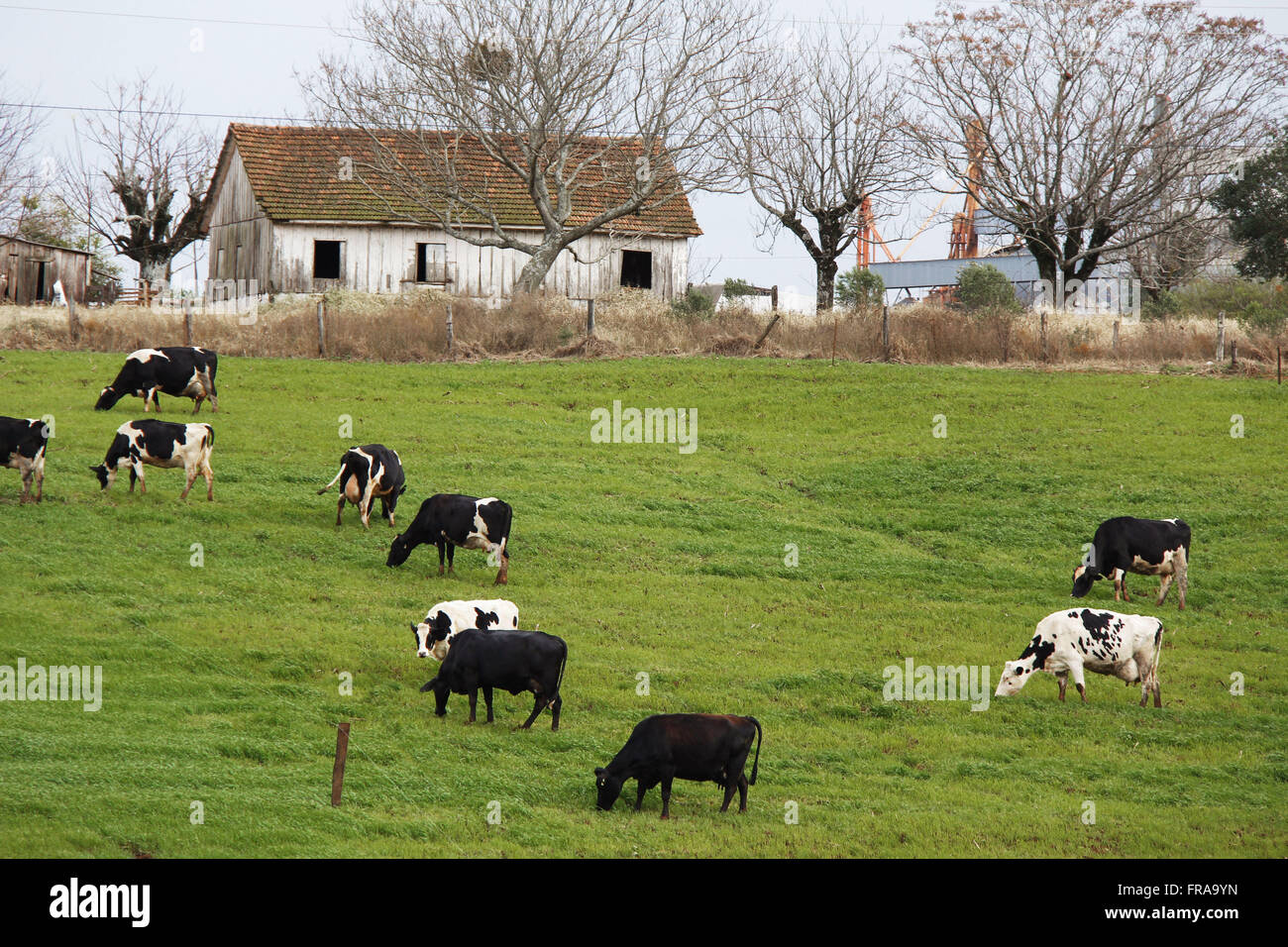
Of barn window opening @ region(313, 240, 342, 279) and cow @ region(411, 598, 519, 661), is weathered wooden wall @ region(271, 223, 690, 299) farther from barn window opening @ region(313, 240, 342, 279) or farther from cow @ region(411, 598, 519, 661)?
cow @ region(411, 598, 519, 661)

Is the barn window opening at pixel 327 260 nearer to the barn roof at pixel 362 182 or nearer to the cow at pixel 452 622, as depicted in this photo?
the barn roof at pixel 362 182

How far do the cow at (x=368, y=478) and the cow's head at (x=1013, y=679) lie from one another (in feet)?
31.9

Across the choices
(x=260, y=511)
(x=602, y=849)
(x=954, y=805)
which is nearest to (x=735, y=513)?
(x=260, y=511)

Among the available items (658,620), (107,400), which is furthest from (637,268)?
(658,620)

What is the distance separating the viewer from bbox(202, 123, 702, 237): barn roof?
44000 mm

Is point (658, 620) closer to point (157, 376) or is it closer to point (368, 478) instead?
point (368, 478)

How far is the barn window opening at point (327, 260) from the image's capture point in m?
44.4

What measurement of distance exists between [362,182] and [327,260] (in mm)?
3323

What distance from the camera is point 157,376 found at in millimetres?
25156

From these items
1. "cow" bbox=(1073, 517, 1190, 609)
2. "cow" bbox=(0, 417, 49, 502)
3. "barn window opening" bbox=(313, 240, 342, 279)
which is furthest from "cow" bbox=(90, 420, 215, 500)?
"barn window opening" bbox=(313, 240, 342, 279)

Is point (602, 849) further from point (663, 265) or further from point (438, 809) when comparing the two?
point (663, 265)

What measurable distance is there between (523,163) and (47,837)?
38.0 meters

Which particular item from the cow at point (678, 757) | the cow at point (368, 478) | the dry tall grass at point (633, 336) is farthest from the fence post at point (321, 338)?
the cow at point (678, 757)

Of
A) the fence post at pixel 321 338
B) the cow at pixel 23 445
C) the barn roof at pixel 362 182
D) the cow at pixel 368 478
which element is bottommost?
the cow at pixel 368 478
